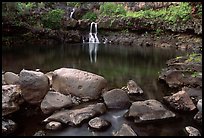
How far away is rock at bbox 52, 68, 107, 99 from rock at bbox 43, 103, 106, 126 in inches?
40.5

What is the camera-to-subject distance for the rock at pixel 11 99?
6301mm

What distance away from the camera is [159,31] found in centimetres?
2403

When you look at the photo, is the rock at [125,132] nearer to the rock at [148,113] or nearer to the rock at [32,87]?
the rock at [148,113]

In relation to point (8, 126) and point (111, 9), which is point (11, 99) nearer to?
point (8, 126)

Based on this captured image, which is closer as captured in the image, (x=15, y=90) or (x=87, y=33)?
(x=15, y=90)

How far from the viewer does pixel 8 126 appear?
591cm

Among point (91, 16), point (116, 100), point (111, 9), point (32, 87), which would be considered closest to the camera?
point (32, 87)

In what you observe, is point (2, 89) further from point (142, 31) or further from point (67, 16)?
point (67, 16)

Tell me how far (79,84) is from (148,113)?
244 centimetres

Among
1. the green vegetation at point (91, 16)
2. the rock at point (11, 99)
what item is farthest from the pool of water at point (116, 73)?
the green vegetation at point (91, 16)

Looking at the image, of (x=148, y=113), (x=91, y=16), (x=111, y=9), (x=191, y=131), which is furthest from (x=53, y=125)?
(x=111, y=9)

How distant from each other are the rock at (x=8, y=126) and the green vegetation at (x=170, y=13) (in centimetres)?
1993

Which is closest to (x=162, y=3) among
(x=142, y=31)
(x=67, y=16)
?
(x=142, y=31)

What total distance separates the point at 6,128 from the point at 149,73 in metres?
6.96
